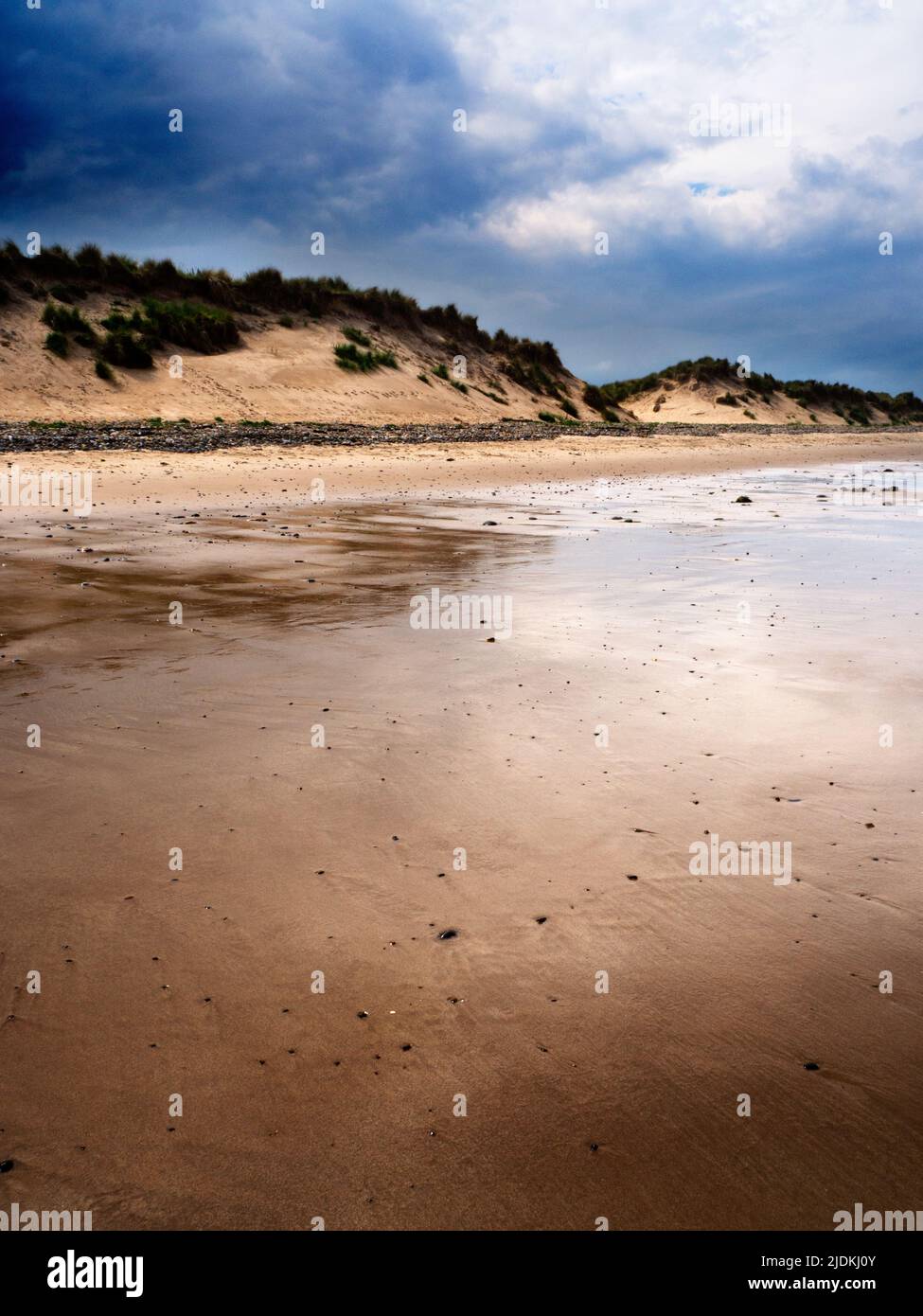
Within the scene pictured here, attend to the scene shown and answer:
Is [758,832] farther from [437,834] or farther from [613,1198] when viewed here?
[613,1198]

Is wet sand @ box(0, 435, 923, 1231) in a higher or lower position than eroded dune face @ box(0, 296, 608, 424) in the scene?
lower

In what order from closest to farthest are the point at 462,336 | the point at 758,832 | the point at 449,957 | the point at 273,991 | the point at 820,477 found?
the point at 273,991 → the point at 449,957 → the point at 758,832 → the point at 820,477 → the point at 462,336

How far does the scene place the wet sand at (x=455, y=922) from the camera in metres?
2.03

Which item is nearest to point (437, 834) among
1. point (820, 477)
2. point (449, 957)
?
point (449, 957)

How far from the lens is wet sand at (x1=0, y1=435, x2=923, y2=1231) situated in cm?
203

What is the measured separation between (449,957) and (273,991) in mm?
526

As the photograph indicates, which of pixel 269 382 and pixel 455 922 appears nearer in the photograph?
pixel 455 922

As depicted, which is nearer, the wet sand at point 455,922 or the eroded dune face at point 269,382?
the wet sand at point 455,922

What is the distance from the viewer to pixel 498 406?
3622 centimetres

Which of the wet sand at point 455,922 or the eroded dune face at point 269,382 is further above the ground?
the eroded dune face at point 269,382

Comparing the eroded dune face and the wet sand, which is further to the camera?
the eroded dune face

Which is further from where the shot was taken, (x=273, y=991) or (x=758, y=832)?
(x=758, y=832)

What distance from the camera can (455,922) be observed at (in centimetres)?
288
